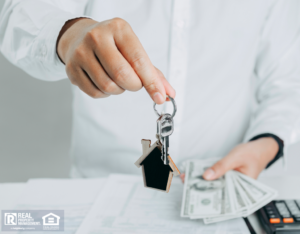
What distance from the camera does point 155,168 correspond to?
19.0 inches

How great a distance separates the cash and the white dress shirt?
25 cm

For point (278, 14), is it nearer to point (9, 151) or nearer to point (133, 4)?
point (133, 4)

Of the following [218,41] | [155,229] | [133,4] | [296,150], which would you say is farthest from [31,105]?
[296,150]

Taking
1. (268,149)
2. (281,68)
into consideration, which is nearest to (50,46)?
(268,149)

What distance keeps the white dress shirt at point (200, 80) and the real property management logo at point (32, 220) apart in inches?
14.2

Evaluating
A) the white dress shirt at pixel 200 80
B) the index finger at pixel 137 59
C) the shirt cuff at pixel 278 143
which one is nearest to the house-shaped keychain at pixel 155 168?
the index finger at pixel 137 59

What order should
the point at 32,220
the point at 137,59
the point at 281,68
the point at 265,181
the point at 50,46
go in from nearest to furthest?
1. the point at 137,59
2. the point at 50,46
3. the point at 32,220
4. the point at 265,181
5. the point at 281,68

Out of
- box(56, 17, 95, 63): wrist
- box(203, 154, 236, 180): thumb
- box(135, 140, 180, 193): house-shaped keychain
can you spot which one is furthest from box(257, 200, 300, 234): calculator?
box(56, 17, 95, 63): wrist

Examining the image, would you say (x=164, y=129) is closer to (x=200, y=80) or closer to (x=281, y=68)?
(x=200, y=80)

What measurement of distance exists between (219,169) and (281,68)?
1.87ft

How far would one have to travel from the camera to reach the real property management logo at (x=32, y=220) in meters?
0.61

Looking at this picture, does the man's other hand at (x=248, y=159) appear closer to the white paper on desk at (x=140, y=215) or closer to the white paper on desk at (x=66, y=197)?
the white paper on desk at (x=140, y=215)

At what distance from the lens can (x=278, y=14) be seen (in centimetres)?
104

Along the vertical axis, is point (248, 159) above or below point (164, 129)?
below
